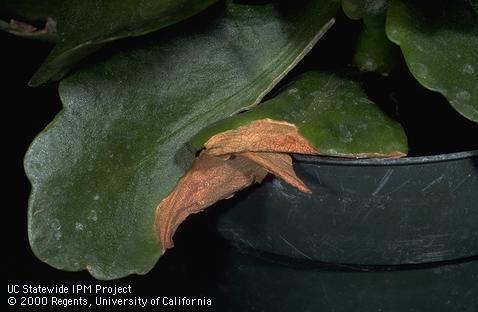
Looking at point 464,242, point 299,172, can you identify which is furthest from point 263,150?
point 464,242

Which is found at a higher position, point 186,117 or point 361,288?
point 186,117

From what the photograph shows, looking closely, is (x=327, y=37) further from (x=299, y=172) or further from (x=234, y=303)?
(x=234, y=303)

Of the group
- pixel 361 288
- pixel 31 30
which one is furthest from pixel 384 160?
pixel 31 30

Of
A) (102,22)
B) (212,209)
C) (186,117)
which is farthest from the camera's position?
(212,209)

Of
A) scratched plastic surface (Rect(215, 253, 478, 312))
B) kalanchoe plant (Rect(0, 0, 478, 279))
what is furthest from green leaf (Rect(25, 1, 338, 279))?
scratched plastic surface (Rect(215, 253, 478, 312))

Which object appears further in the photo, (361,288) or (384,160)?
(361,288)

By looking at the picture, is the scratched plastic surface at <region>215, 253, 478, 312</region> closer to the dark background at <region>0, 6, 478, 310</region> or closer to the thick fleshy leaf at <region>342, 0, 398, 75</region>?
the dark background at <region>0, 6, 478, 310</region>

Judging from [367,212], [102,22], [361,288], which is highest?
[102,22]

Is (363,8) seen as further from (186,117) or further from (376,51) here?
(186,117)
